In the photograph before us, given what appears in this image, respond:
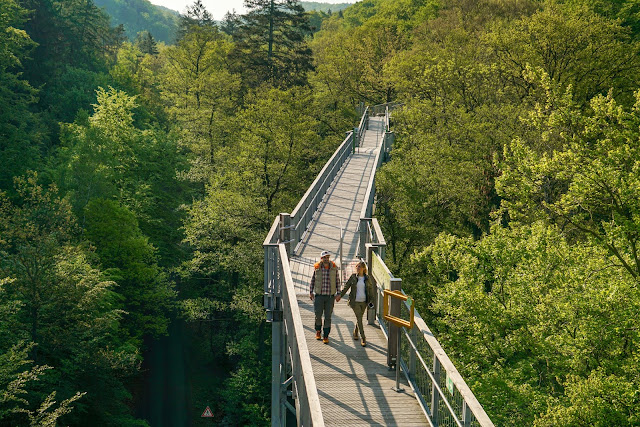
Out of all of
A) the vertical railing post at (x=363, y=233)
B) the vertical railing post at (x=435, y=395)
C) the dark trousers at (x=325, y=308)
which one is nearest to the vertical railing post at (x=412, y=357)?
the vertical railing post at (x=435, y=395)

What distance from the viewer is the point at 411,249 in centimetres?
2670

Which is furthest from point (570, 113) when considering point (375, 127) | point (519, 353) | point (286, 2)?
point (286, 2)

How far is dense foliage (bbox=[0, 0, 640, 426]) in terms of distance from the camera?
17.3 m

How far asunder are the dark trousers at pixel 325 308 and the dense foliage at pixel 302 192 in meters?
6.75

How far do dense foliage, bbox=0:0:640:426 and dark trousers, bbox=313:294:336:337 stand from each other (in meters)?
6.75

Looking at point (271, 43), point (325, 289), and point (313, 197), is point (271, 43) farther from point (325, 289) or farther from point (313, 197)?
point (325, 289)

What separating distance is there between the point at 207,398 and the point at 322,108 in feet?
78.1

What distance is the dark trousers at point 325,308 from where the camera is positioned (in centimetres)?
1085

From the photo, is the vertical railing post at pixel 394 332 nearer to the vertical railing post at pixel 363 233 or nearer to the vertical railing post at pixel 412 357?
the vertical railing post at pixel 412 357

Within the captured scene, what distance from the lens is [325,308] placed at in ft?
35.7

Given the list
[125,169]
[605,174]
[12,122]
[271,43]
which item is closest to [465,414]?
[605,174]

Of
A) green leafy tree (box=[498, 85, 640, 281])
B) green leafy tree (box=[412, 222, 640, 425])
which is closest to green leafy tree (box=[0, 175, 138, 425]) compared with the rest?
green leafy tree (box=[412, 222, 640, 425])

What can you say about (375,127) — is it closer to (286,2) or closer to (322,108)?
(322,108)

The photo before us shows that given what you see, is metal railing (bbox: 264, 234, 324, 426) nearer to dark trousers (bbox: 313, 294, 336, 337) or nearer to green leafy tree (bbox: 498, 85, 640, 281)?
dark trousers (bbox: 313, 294, 336, 337)
